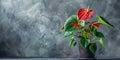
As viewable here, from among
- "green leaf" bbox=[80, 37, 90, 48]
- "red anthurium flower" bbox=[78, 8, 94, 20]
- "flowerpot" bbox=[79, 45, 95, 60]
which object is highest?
"red anthurium flower" bbox=[78, 8, 94, 20]

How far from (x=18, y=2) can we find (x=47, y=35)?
40 cm

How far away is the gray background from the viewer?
1.98 metres

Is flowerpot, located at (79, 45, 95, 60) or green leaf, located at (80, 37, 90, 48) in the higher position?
green leaf, located at (80, 37, 90, 48)

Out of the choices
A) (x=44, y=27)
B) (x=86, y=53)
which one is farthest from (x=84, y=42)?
(x=44, y=27)

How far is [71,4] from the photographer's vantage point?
2023 mm

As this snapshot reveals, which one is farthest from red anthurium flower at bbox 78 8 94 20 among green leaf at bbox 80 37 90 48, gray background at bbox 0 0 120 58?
gray background at bbox 0 0 120 58

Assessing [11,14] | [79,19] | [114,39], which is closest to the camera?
[79,19]

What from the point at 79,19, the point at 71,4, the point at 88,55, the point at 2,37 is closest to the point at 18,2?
the point at 2,37

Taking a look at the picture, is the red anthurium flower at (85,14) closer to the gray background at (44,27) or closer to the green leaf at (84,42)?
the green leaf at (84,42)

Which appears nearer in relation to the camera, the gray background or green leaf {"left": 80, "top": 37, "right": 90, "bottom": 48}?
green leaf {"left": 80, "top": 37, "right": 90, "bottom": 48}

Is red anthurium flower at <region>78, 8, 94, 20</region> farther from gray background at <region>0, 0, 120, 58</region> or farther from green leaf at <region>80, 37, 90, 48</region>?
gray background at <region>0, 0, 120, 58</region>

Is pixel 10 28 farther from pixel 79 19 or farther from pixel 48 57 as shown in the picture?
pixel 79 19

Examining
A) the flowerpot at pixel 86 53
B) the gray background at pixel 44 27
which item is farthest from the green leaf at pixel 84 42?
the gray background at pixel 44 27

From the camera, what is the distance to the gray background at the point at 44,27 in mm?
1980
